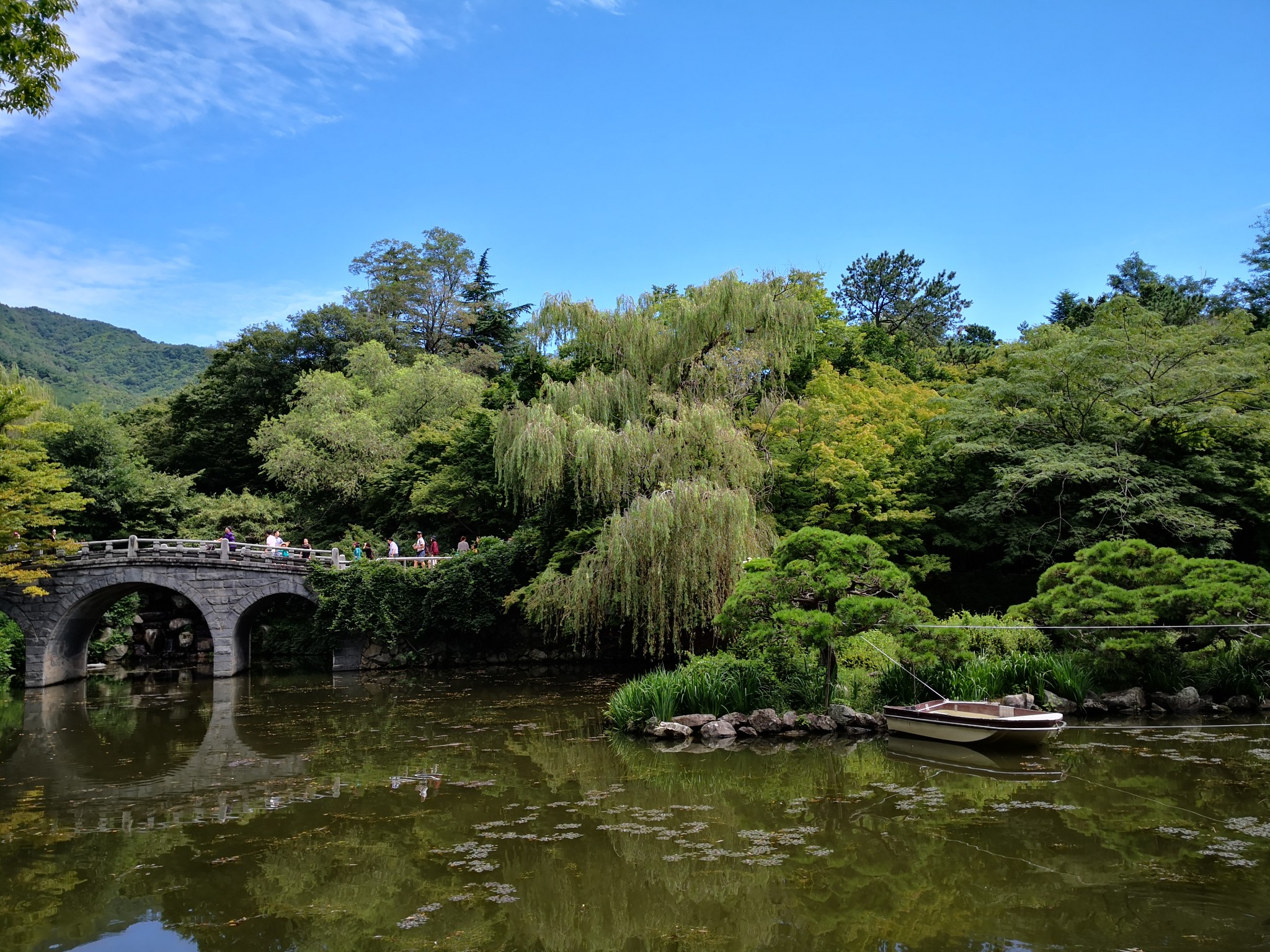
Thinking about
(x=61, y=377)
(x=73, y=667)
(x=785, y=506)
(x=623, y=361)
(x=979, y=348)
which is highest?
(x=61, y=377)

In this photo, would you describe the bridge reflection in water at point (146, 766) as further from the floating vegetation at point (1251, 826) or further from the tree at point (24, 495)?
the floating vegetation at point (1251, 826)

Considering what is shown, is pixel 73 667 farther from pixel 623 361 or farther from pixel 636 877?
pixel 636 877

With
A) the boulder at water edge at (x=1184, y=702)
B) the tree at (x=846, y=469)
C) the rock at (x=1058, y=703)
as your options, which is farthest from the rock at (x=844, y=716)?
the tree at (x=846, y=469)

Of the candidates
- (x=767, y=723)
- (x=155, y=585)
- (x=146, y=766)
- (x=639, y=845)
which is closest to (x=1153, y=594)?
(x=767, y=723)

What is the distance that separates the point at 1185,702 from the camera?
495 inches

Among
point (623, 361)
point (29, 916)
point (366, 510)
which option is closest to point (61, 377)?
point (366, 510)

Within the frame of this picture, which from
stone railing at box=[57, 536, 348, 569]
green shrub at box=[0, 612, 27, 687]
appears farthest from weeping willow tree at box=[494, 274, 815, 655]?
green shrub at box=[0, 612, 27, 687]

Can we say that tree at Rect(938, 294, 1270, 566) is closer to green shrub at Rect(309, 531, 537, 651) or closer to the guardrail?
green shrub at Rect(309, 531, 537, 651)

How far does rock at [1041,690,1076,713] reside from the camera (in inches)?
488

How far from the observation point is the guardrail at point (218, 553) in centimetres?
2133

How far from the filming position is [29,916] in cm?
612

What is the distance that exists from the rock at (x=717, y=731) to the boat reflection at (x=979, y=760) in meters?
2.16

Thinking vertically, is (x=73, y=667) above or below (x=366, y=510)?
below

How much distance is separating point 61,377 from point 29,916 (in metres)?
62.3
